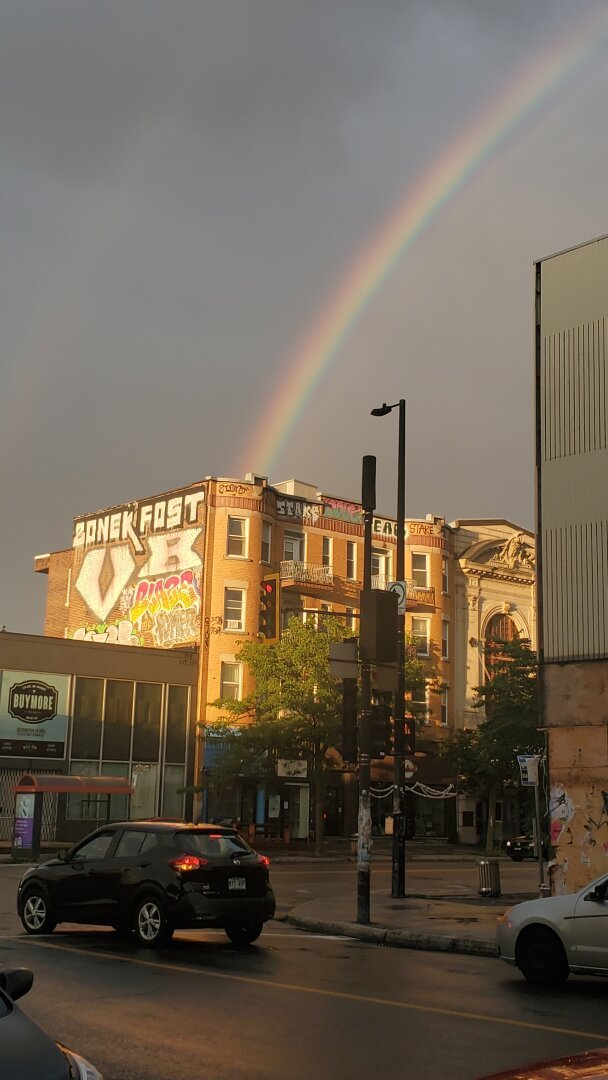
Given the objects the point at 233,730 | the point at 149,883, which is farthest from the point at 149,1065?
the point at 233,730

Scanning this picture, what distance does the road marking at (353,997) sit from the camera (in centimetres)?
913

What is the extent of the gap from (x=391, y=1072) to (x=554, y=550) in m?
15.6

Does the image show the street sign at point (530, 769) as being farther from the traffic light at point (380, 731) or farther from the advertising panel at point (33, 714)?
the advertising panel at point (33, 714)

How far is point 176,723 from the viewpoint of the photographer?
52.1 meters

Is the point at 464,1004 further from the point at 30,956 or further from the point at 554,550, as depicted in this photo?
A: the point at 554,550

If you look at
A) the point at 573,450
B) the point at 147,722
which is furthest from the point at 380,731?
the point at 147,722

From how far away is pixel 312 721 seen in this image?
152ft

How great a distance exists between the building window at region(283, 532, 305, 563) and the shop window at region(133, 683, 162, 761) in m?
9.79

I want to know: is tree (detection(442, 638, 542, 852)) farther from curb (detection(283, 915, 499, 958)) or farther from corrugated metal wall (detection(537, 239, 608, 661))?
curb (detection(283, 915, 499, 958))

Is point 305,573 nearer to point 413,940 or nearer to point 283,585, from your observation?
point 283,585

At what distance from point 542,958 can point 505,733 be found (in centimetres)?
3365

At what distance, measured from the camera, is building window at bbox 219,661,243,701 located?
173 ft

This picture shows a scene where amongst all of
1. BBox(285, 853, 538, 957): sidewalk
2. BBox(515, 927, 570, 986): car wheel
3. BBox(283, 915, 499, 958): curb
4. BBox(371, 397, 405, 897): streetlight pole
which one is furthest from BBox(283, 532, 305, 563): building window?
BBox(515, 927, 570, 986): car wheel

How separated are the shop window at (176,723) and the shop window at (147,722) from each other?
0.53 metres
